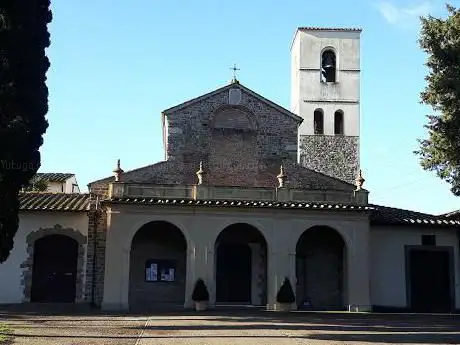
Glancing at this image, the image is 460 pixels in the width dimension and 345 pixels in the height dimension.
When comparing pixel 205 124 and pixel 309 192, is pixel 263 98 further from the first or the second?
pixel 309 192

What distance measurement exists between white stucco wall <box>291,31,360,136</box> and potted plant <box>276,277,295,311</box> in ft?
66.3

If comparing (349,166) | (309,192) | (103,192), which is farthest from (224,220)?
(349,166)

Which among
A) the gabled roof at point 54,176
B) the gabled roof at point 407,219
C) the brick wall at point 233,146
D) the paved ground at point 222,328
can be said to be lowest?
the paved ground at point 222,328

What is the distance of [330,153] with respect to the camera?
42375 millimetres

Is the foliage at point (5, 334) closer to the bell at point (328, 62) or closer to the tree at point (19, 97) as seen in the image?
the tree at point (19, 97)

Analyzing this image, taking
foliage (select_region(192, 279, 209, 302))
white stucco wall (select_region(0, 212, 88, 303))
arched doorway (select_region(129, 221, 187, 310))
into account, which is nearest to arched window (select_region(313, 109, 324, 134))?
arched doorway (select_region(129, 221, 187, 310))

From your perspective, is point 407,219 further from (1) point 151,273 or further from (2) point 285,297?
(1) point 151,273

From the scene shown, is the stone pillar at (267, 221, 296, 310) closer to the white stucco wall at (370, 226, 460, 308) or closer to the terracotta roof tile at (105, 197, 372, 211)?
the terracotta roof tile at (105, 197, 372, 211)

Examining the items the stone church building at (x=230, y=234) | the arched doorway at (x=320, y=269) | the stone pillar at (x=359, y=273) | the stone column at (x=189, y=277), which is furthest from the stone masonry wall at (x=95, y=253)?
the stone pillar at (x=359, y=273)

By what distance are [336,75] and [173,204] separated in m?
21.9

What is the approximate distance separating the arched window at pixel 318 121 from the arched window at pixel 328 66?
7.25ft

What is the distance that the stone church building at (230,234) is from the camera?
24.4 m

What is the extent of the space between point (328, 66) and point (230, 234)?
66.5 ft

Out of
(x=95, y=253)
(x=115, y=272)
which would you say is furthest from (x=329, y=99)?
(x=115, y=272)
